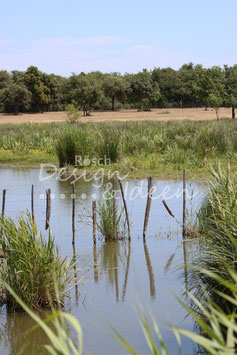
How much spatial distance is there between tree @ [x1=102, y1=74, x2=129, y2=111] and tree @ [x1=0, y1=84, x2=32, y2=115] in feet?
37.7

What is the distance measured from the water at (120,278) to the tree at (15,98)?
202 feet

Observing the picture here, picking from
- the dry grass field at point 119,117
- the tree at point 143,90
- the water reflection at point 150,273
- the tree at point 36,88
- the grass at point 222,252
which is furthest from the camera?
the tree at point 143,90

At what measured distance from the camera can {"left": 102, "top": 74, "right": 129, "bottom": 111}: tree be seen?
276 ft

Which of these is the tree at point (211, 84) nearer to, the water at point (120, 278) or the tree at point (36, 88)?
the tree at point (36, 88)

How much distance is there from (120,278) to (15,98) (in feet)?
240

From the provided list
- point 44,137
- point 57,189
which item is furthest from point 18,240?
point 44,137

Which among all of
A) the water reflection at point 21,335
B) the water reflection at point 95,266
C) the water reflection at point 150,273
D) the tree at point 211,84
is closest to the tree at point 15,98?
the tree at point 211,84

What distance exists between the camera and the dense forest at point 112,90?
6650 cm

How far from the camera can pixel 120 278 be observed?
32.2 feet

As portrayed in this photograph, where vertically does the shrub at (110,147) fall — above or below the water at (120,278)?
above

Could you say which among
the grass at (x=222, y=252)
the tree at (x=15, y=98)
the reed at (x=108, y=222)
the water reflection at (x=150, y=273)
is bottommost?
the water reflection at (x=150, y=273)

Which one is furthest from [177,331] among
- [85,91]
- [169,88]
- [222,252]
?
[169,88]

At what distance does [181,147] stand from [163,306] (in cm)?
1798

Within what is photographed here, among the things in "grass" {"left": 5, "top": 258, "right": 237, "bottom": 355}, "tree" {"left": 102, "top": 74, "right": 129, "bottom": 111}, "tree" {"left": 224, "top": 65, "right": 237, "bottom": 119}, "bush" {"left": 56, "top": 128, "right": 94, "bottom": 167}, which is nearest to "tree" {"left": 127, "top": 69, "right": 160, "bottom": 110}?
"tree" {"left": 102, "top": 74, "right": 129, "bottom": 111}
